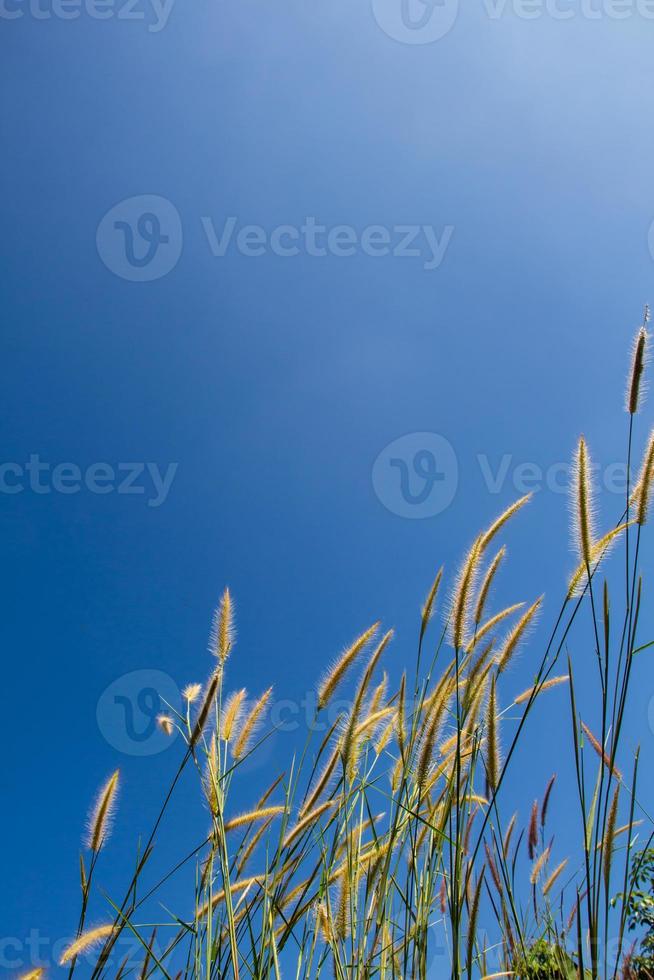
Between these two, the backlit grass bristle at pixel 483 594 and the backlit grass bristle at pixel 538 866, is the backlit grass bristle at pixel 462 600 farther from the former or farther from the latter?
the backlit grass bristle at pixel 538 866

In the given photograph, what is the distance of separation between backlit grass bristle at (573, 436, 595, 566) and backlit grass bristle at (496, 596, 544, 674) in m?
0.25

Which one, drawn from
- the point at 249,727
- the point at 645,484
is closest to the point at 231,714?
the point at 249,727

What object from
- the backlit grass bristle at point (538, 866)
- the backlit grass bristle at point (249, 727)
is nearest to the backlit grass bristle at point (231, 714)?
the backlit grass bristle at point (249, 727)

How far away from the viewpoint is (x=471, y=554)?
2.20 m

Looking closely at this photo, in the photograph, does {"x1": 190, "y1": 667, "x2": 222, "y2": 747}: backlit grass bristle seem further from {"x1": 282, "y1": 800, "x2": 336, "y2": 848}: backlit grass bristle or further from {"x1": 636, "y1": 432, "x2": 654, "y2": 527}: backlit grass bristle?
{"x1": 636, "y1": 432, "x2": 654, "y2": 527}: backlit grass bristle

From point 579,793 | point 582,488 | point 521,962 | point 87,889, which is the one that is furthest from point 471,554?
point 87,889

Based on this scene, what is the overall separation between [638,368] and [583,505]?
0.44 metres

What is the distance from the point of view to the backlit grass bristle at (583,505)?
77.5 inches

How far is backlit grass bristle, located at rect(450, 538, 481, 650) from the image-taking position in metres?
2.15

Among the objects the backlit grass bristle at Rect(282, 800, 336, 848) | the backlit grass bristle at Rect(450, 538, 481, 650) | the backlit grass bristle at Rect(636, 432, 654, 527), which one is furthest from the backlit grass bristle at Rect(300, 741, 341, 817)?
the backlit grass bristle at Rect(636, 432, 654, 527)

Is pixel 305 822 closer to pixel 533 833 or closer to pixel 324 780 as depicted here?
pixel 324 780

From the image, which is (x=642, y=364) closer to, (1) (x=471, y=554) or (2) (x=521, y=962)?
(1) (x=471, y=554)

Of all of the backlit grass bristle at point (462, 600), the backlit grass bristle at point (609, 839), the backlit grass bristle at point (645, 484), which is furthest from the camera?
the backlit grass bristle at point (462, 600)

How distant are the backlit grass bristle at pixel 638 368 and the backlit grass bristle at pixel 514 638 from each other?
655mm
